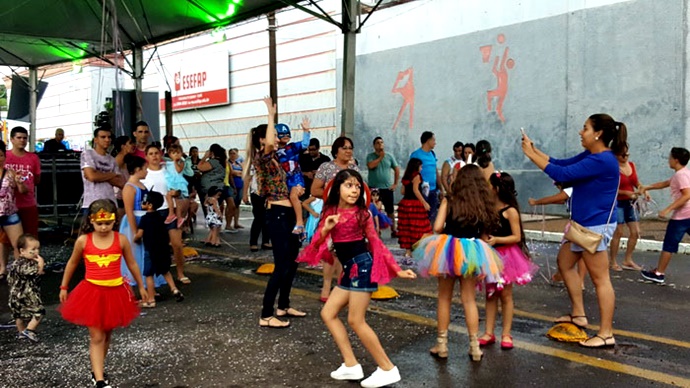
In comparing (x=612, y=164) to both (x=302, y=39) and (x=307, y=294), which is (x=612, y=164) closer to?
(x=307, y=294)

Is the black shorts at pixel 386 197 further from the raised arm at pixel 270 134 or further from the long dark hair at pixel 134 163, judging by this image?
the raised arm at pixel 270 134

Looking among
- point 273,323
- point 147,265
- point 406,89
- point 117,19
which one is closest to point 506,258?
point 273,323

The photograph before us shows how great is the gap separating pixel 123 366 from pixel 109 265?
0.85 meters

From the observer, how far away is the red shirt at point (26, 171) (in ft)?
27.5

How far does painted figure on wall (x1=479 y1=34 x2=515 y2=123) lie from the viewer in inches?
634

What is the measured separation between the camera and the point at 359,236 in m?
4.68

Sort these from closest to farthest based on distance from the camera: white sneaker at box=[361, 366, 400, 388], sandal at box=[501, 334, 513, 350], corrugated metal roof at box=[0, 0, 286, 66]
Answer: white sneaker at box=[361, 366, 400, 388] → sandal at box=[501, 334, 513, 350] → corrugated metal roof at box=[0, 0, 286, 66]

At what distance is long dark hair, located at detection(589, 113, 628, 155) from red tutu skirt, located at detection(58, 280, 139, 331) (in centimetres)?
389

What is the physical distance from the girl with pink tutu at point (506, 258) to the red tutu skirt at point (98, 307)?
2711 millimetres

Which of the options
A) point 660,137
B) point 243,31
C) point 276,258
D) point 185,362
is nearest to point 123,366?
point 185,362

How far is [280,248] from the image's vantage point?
6.07m

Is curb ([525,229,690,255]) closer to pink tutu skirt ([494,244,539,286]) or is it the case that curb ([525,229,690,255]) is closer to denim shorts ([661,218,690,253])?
denim shorts ([661,218,690,253])

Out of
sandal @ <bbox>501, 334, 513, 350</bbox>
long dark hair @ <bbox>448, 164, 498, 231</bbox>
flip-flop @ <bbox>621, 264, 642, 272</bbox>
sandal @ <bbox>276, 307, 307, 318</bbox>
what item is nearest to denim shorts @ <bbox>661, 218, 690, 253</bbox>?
flip-flop @ <bbox>621, 264, 642, 272</bbox>

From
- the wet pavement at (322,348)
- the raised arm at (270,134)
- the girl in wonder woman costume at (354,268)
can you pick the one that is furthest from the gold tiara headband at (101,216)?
the raised arm at (270,134)
